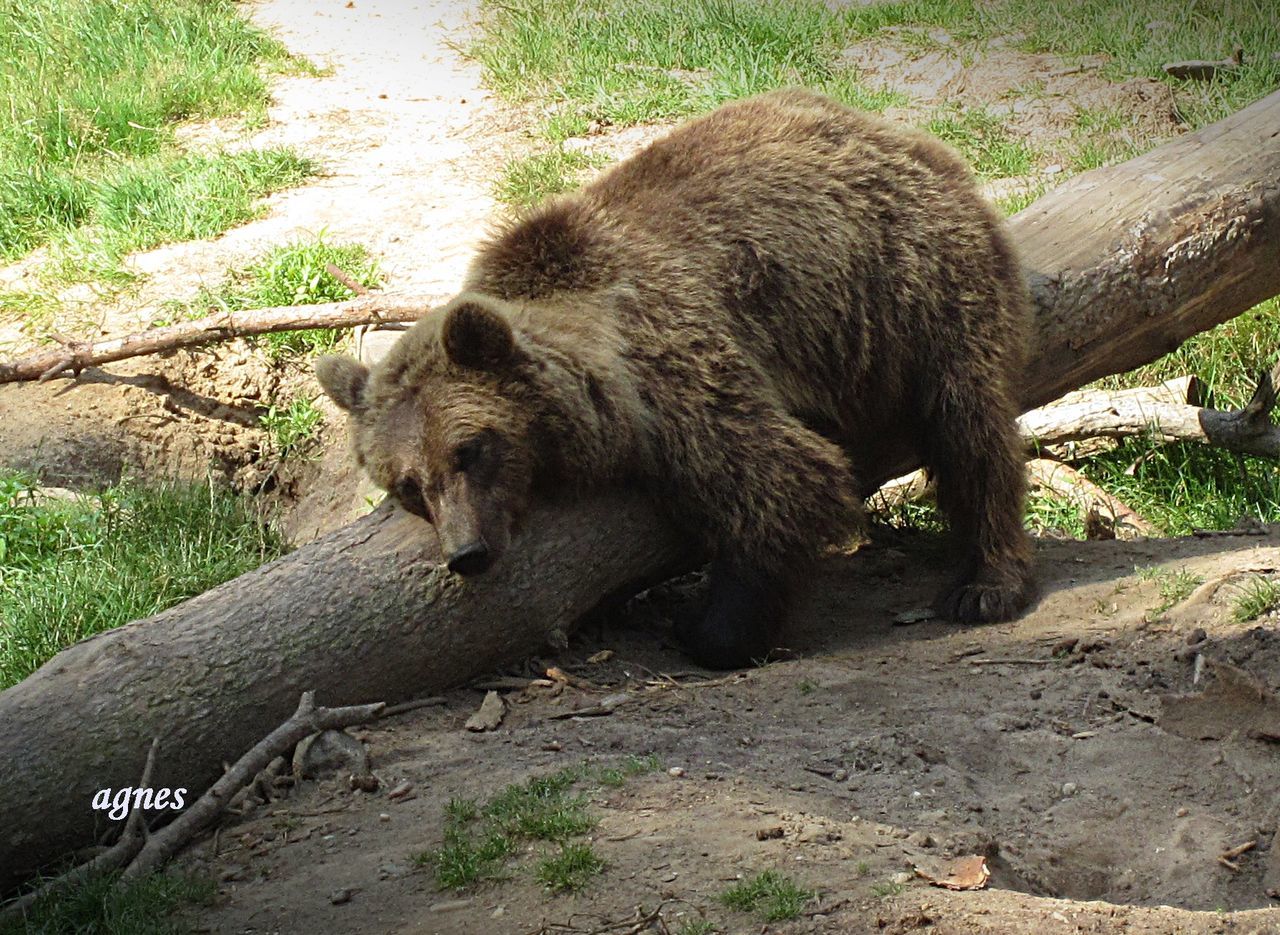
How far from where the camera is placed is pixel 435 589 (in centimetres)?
459

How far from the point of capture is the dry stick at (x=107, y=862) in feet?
11.6

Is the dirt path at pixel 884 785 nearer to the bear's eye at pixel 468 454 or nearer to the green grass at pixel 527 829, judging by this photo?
the green grass at pixel 527 829

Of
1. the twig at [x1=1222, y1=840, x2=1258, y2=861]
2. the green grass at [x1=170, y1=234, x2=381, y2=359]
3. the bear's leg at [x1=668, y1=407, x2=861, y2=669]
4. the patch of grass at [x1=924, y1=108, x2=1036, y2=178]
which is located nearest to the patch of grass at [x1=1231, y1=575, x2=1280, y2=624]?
the twig at [x1=1222, y1=840, x2=1258, y2=861]

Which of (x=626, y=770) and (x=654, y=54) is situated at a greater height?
(x=654, y=54)

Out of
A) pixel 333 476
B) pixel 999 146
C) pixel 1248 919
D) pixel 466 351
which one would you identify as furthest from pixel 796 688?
pixel 999 146

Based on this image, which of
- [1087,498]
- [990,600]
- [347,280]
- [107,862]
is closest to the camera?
[107,862]

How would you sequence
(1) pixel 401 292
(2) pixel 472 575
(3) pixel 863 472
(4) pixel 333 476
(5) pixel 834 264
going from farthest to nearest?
(1) pixel 401 292
(4) pixel 333 476
(3) pixel 863 472
(5) pixel 834 264
(2) pixel 472 575

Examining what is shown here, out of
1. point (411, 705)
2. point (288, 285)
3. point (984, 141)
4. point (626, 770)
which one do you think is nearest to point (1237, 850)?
point (626, 770)

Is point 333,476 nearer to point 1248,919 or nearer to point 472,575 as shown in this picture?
point 472,575

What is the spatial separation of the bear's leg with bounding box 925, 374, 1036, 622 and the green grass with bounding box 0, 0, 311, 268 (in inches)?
199

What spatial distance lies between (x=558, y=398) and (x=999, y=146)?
5.04 metres

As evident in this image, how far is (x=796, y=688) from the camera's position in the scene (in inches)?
187

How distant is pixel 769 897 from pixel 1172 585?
2.62 metres

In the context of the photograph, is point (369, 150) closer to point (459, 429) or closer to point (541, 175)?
point (541, 175)
